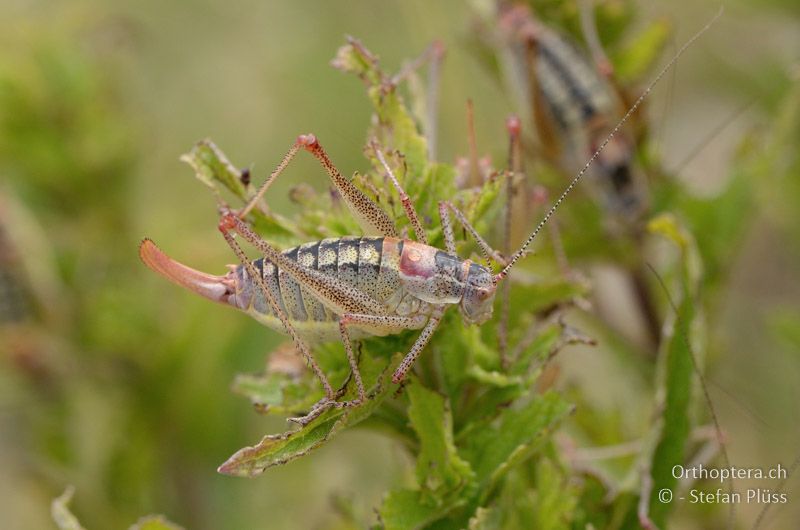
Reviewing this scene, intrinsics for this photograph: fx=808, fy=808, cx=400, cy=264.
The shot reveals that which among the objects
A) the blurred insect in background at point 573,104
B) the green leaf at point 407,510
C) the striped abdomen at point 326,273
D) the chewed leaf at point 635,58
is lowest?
the green leaf at point 407,510

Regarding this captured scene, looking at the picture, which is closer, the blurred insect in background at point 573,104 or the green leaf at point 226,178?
the green leaf at point 226,178

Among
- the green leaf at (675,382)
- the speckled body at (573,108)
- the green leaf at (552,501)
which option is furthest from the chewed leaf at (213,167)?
the speckled body at (573,108)

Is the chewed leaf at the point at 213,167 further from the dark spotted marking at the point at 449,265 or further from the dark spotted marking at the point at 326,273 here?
the dark spotted marking at the point at 449,265

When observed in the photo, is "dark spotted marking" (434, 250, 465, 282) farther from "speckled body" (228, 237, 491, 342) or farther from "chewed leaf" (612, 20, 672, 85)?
"chewed leaf" (612, 20, 672, 85)

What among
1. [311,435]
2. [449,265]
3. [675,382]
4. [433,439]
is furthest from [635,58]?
[311,435]

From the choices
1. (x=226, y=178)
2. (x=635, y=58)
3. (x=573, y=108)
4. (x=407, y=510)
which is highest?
(x=635, y=58)

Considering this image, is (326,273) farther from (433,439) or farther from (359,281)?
(433,439)

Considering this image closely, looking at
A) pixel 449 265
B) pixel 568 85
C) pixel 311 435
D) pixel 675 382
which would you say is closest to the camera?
pixel 311 435

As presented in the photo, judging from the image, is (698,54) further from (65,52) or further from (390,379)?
(390,379)
